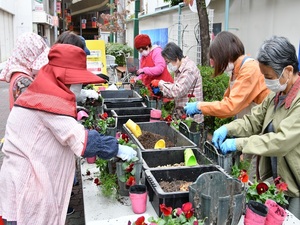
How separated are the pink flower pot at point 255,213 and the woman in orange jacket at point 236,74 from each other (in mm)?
1198

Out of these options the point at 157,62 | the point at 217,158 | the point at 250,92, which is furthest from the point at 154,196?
the point at 157,62

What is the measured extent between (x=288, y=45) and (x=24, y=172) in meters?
1.56

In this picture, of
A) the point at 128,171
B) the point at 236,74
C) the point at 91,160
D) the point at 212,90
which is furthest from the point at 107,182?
the point at 212,90

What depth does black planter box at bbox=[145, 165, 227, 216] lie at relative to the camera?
1.77 meters

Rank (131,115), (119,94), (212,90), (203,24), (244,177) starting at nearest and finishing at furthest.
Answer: (244,177) → (131,115) → (119,94) → (212,90) → (203,24)

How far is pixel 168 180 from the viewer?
2129 mm

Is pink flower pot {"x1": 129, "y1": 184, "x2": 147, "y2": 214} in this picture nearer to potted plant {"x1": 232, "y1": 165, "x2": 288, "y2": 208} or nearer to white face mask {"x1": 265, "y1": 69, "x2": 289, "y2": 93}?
potted plant {"x1": 232, "y1": 165, "x2": 288, "y2": 208}

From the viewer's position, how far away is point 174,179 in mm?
2141

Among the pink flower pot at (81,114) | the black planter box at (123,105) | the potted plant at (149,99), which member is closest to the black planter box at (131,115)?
the potted plant at (149,99)

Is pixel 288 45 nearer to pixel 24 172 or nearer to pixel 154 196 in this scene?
pixel 154 196

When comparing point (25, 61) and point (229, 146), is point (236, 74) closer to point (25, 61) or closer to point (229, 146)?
point (229, 146)

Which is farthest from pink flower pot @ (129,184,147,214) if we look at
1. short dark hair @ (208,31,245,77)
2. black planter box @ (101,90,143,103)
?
black planter box @ (101,90,143,103)

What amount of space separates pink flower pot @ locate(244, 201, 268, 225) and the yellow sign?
5.39m

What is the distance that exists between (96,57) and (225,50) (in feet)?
15.1
